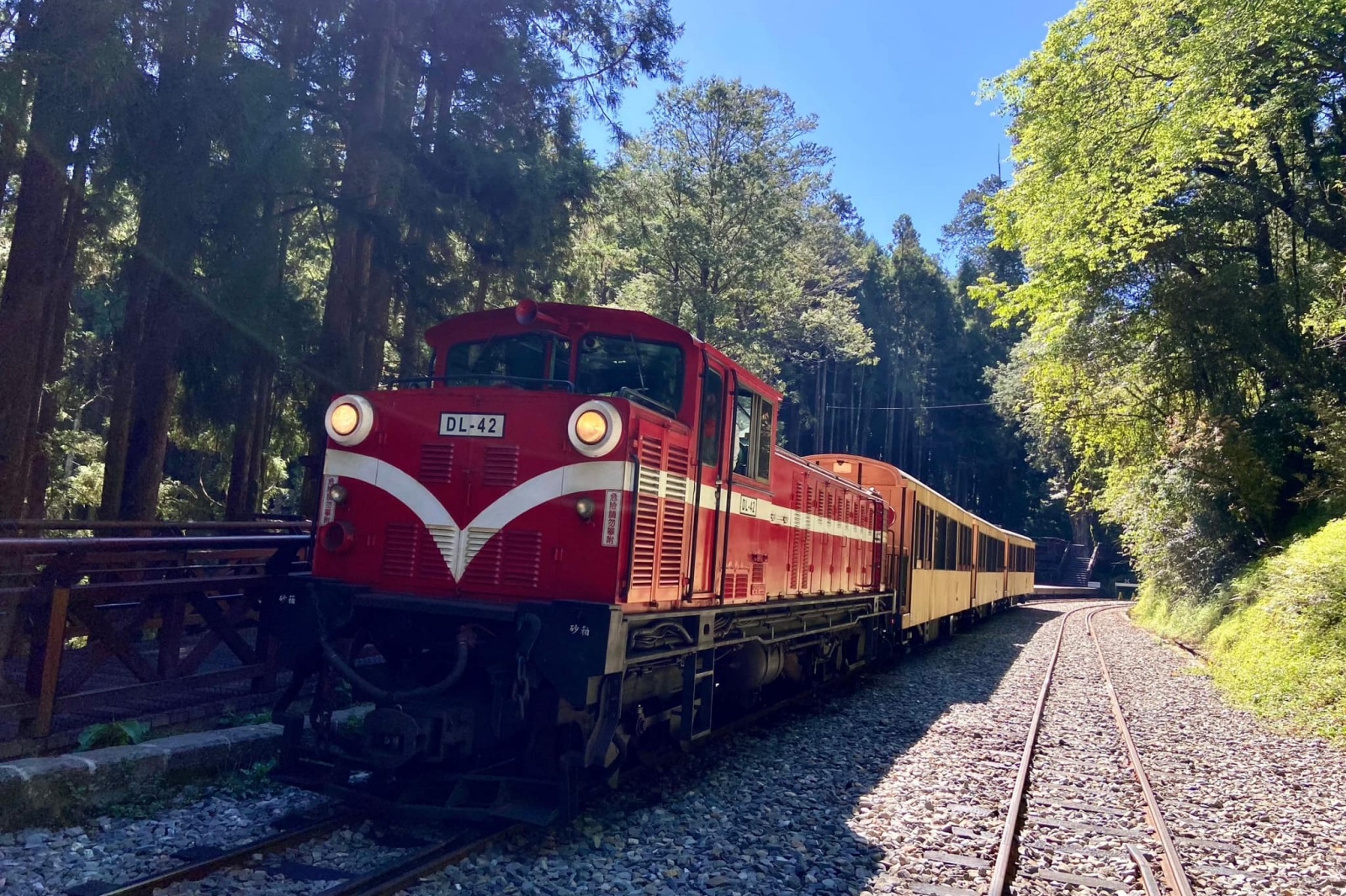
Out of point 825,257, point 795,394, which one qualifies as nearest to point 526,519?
point 825,257

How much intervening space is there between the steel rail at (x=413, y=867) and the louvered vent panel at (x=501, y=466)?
205 centimetres

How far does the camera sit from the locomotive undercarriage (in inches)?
205

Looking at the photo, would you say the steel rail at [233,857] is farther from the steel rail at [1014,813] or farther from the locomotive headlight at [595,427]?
the steel rail at [1014,813]

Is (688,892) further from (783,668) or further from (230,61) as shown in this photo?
(230,61)

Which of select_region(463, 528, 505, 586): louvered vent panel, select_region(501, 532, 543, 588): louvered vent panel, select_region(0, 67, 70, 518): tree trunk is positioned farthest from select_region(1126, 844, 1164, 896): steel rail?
select_region(0, 67, 70, 518): tree trunk

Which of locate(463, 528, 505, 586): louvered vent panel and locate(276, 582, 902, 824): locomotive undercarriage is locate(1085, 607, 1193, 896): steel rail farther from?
locate(463, 528, 505, 586): louvered vent panel

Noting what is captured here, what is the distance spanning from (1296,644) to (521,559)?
11.4 meters

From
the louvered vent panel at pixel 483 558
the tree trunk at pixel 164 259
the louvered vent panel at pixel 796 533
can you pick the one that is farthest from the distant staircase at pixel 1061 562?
the louvered vent panel at pixel 483 558

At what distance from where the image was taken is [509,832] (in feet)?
17.7

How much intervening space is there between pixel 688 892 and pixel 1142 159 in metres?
17.0

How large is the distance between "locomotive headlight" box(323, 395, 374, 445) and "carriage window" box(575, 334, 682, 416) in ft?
4.67

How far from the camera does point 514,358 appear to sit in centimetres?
673

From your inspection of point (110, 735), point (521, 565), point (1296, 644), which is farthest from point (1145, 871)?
point (1296, 644)

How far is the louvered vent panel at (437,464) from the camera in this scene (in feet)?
19.7
